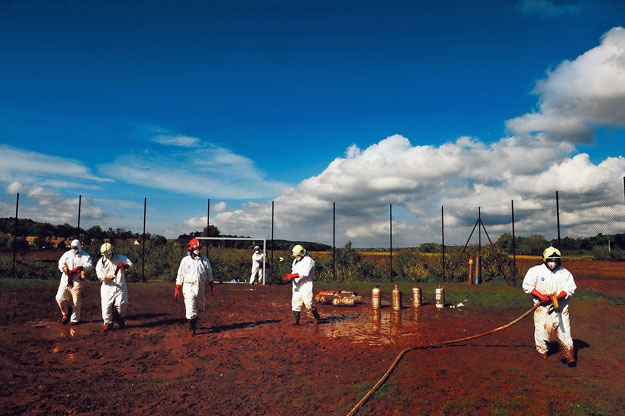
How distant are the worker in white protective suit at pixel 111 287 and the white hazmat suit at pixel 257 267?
11.4m

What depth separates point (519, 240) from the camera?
2112cm

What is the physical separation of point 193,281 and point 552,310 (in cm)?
752

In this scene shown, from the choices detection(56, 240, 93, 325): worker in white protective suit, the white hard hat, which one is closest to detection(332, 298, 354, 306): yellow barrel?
the white hard hat

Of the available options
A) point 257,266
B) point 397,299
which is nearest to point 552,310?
point 397,299

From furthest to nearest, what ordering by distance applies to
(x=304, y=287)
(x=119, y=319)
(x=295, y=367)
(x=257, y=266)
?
(x=257, y=266), (x=304, y=287), (x=119, y=319), (x=295, y=367)

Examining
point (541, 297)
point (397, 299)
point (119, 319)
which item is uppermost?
point (541, 297)

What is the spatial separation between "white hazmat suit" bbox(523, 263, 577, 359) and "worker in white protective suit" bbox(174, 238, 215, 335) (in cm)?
Answer: 691

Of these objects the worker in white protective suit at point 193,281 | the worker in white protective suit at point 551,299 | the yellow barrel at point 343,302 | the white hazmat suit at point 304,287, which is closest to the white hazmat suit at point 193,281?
the worker in white protective suit at point 193,281

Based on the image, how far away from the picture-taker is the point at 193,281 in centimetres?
934

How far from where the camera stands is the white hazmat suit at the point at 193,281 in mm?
9227

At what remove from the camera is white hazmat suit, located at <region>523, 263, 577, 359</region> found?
7.29 metres

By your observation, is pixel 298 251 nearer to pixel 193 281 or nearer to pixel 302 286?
pixel 302 286

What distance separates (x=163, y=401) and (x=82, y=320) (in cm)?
666

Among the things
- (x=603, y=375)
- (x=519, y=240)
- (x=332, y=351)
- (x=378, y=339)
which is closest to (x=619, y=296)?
(x=519, y=240)
